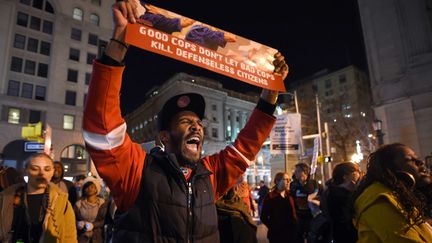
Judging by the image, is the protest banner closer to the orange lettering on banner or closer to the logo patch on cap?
the orange lettering on banner

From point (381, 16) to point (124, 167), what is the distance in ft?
71.6

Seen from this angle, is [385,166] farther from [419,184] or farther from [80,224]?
Answer: [80,224]

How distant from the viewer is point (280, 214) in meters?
6.40

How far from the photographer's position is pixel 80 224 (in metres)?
5.73

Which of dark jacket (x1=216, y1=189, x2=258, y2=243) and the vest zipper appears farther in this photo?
dark jacket (x1=216, y1=189, x2=258, y2=243)

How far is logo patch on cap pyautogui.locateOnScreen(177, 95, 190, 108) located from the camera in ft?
8.21

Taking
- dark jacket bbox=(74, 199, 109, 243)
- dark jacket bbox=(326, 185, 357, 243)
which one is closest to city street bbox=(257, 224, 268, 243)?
dark jacket bbox=(74, 199, 109, 243)

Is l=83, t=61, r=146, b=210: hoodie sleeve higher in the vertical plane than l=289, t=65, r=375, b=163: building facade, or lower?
lower

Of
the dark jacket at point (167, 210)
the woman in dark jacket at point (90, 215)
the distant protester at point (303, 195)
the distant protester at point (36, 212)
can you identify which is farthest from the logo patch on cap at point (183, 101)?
Answer: the distant protester at point (303, 195)

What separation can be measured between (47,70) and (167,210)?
39643mm

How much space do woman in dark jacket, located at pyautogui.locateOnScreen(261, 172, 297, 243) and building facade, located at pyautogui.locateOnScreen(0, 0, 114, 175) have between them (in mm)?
32087

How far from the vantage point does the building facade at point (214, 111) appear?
68062 mm

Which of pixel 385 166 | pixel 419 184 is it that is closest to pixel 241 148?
pixel 385 166

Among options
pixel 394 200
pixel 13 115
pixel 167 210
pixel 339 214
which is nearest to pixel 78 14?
pixel 13 115
